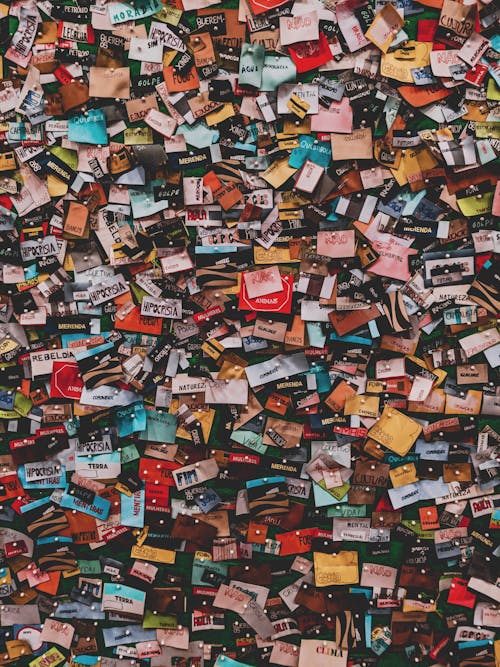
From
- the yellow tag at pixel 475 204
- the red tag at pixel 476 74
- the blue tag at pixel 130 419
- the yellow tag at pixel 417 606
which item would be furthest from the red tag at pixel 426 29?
the yellow tag at pixel 417 606

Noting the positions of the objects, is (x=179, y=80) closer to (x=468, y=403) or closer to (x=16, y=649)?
(x=468, y=403)

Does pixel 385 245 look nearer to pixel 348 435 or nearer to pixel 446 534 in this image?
pixel 348 435

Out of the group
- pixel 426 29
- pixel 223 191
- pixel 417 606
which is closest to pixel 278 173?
pixel 223 191

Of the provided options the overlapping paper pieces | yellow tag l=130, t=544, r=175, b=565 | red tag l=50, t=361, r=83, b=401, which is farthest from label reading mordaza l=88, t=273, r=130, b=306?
yellow tag l=130, t=544, r=175, b=565

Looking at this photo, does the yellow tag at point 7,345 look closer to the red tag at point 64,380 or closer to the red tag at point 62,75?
the red tag at point 64,380

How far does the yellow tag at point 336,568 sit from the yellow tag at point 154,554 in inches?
20.2

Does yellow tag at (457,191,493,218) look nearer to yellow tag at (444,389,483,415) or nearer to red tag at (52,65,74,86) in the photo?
yellow tag at (444,389,483,415)

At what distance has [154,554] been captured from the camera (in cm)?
229

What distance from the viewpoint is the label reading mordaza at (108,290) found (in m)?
2.22

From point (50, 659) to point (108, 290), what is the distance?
1.34 m

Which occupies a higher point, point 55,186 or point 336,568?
point 55,186

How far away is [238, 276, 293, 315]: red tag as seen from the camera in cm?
219

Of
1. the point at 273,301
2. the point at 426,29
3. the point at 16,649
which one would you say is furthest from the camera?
the point at 16,649

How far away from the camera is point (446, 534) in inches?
89.0
